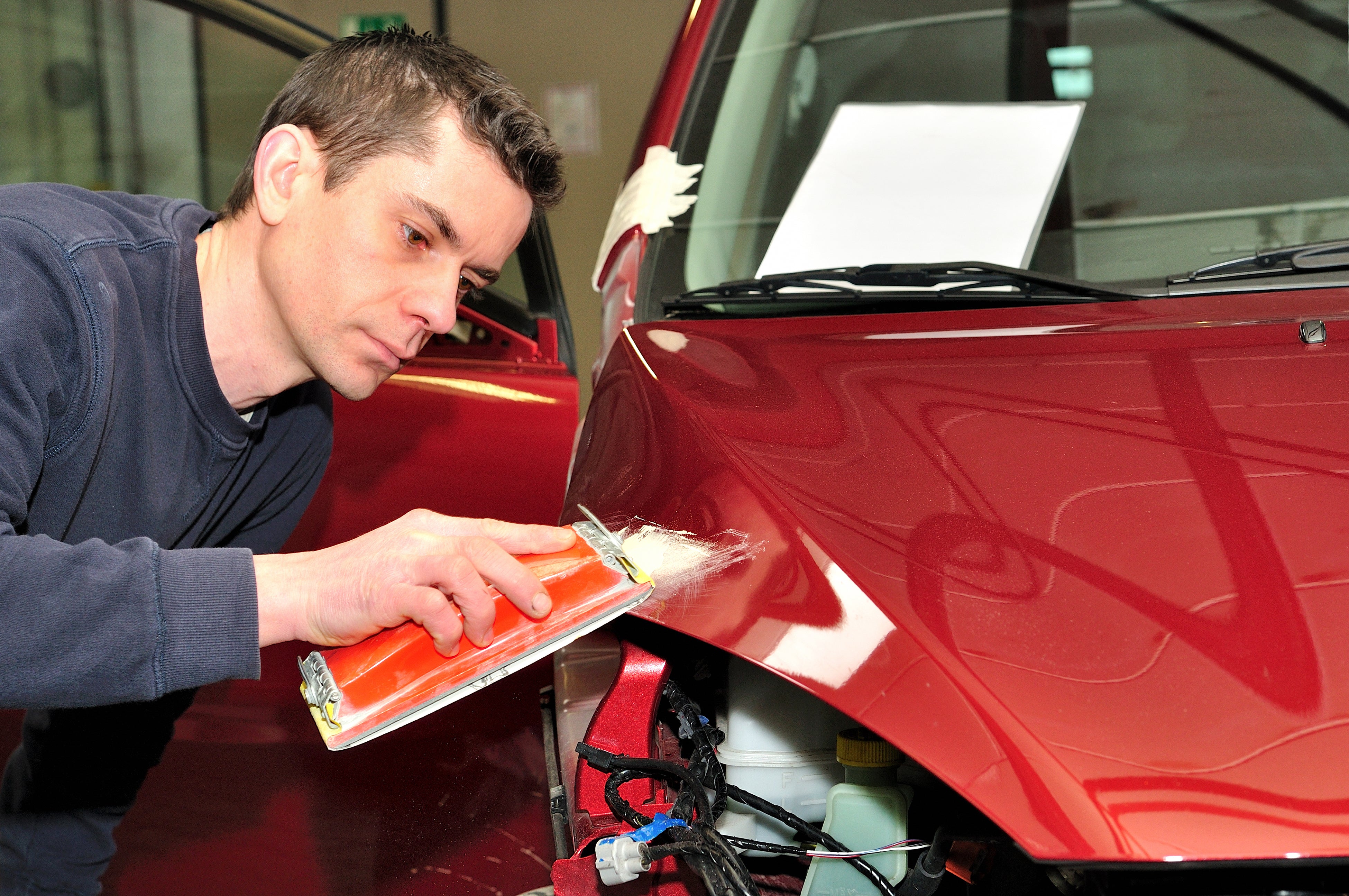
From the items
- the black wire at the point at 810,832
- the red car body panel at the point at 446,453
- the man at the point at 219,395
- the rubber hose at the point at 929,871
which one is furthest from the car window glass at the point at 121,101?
the rubber hose at the point at 929,871

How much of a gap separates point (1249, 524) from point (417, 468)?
149cm

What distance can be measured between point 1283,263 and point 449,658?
1.04m

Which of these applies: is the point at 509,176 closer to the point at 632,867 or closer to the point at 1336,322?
the point at 632,867

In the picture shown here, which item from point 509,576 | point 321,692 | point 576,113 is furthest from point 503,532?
point 576,113

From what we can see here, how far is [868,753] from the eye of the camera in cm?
104

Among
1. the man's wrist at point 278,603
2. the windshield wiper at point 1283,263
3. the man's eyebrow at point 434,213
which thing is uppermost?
the man's eyebrow at point 434,213

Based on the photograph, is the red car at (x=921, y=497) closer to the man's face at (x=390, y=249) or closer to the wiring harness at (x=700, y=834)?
the wiring harness at (x=700, y=834)

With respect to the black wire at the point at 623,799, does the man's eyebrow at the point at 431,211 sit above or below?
above

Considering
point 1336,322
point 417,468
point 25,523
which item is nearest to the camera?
Answer: point 1336,322

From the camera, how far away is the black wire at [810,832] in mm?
1025

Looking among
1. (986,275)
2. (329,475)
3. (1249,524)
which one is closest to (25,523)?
(329,475)

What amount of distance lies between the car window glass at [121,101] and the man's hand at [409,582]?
388 cm

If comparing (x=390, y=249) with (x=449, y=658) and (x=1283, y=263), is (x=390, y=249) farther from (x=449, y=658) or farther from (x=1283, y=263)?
(x=1283, y=263)

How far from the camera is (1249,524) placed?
0.85 meters
